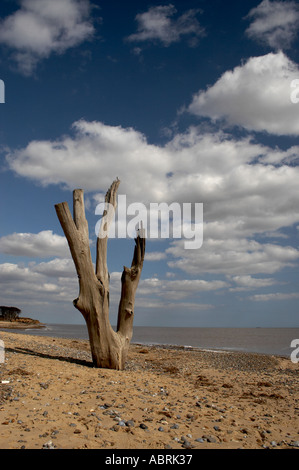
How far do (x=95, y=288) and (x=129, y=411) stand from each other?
4.02m

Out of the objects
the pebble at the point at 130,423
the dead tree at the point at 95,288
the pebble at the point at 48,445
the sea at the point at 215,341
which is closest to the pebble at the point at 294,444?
the pebble at the point at 130,423

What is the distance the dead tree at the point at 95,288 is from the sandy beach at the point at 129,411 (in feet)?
2.37

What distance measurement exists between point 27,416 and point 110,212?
19.7ft

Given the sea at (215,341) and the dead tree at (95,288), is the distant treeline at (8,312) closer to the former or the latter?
the sea at (215,341)

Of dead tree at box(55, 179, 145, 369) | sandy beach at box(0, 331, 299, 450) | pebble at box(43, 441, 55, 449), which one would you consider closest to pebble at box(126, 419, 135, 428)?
sandy beach at box(0, 331, 299, 450)

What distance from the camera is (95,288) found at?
9.41m

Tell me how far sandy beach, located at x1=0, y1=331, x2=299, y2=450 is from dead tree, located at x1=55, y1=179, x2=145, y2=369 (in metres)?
0.72

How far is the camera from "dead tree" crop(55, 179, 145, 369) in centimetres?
940

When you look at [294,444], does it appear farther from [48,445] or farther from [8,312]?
[8,312]

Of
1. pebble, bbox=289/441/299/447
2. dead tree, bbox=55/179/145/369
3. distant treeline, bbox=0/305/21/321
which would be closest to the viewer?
pebble, bbox=289/441/299/447

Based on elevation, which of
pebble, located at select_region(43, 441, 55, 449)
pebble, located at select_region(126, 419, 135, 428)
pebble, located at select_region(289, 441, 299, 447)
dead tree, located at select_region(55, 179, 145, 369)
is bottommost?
pebble, located at select_region(289, 441, 299, 447)

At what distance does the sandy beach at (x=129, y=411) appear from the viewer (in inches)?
188

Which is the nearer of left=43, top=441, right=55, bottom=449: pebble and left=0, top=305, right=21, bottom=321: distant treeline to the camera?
left=43, top=441, right=55, bottom=449: pebble

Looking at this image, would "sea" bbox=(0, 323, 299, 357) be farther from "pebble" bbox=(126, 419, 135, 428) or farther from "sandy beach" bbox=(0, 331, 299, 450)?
"pebble" bbox=(126, 419, 135, 428)
